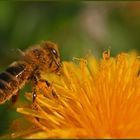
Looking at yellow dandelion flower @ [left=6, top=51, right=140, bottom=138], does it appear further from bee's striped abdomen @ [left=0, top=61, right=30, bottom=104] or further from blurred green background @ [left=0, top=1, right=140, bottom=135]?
blurred green background @ [left=0, top=1, right=140, bottom=135]

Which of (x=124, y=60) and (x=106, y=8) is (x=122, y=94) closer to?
(x=124, y=60)

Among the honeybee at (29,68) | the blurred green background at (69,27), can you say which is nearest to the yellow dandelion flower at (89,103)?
the honeybee at (29,68)

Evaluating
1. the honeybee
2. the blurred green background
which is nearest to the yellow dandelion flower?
the honeybee

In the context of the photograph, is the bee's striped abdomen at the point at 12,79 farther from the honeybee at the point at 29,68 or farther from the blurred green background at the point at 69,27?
the blurred green background at the point at 69,27

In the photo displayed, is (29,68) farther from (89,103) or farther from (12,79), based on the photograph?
(89,103)


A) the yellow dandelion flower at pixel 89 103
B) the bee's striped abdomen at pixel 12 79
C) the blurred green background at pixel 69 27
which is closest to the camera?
the yellow dandelion flower at pixel 89 103
